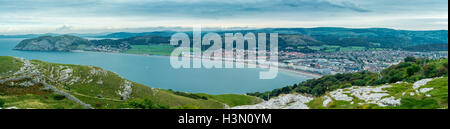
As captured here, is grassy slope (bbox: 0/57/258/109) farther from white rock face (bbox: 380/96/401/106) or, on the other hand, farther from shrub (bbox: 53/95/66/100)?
white rock face (bbox: 380/96/401/106)

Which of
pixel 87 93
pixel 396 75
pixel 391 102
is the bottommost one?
pixel 87 93

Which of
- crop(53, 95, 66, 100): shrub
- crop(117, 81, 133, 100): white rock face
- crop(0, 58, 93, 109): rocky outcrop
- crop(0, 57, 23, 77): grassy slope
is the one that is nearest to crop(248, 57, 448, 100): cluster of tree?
crop(117, 81, 133, 100): white rock face

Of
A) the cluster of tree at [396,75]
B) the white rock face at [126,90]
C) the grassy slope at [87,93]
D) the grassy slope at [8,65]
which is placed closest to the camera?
the grassy slope at [87,93]

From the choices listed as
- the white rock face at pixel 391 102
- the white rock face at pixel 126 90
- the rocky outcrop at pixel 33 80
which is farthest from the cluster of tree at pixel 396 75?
the rocky outcrop at pixel 33 80

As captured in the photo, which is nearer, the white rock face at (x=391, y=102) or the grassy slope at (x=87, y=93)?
the white rock face at (x=391, y=102)

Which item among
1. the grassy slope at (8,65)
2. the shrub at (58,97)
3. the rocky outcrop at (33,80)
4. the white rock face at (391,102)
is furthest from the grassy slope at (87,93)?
the white rock face at (391,102)

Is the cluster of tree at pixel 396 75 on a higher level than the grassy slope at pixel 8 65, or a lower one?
lower

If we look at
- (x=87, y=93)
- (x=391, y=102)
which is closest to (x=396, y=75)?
(x=391, y=102)

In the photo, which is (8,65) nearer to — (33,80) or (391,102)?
(33,80)

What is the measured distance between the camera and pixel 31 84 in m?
27.0

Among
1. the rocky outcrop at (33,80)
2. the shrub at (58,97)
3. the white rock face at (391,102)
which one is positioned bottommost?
the shrub at (58,97)

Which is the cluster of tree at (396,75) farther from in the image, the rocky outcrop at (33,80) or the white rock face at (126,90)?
the rocky outcrop at (33,80)

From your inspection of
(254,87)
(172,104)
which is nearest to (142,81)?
(254,87)

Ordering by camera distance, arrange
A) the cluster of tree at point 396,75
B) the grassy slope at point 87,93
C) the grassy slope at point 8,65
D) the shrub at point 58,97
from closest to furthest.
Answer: the grassy slope at point 87,93 → the shrub at point 58,97 → the cluster of tree at point 396,75 → the grassy slope at point 8,65
